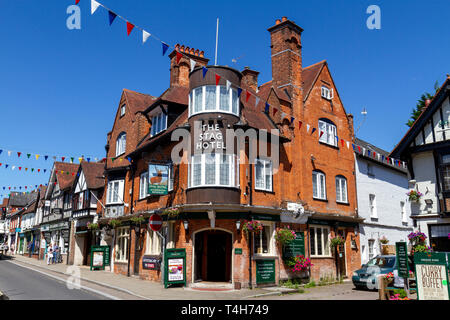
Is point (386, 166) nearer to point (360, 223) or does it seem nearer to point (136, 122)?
point (360, 223)

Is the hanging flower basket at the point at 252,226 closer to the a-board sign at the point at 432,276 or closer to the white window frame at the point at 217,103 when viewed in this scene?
the white window frame at the point at 217,103

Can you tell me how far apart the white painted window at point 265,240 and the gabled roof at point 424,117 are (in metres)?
6.79

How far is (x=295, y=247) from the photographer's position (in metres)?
19.3

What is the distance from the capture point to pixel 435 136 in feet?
52.4

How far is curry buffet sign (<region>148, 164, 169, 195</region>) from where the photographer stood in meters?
18.8

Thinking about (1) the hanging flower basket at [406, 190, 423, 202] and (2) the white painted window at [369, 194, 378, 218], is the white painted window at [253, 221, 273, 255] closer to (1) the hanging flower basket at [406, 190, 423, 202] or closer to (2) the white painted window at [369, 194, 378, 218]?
(1) the hanging flower basket at [406, 190, 423, 202]

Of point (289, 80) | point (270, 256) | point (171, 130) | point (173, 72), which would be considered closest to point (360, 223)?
point (270, 256)

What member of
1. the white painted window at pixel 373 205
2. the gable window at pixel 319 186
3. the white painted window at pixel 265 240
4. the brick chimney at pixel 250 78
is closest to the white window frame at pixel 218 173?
the white painted window at pixel 265 240

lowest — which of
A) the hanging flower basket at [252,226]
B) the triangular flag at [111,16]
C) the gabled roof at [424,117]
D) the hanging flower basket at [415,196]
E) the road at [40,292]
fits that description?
the road at [40,292]

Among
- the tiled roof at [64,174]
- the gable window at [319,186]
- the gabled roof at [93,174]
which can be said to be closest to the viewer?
the gable window at [319,186]

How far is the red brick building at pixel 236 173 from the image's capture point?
17359 mm

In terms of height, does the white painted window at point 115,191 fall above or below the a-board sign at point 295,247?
above

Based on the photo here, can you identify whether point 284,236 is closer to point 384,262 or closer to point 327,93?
point 384,262
